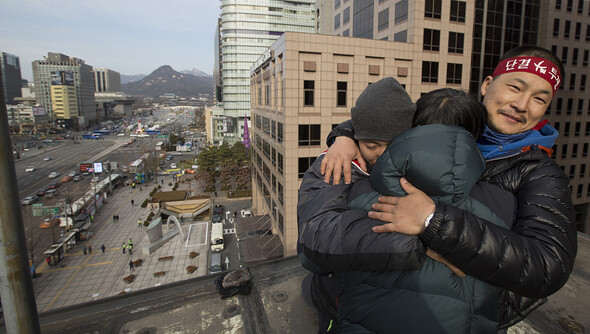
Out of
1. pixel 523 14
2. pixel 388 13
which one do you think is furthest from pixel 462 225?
pixel 523 14

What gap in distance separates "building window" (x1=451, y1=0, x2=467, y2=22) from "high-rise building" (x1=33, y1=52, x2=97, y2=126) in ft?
545

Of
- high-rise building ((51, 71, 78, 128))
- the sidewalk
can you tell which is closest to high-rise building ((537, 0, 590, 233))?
the sidewalk

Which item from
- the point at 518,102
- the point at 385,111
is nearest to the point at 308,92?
the point at 518,102

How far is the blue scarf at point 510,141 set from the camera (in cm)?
262

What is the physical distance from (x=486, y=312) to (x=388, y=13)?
28.1 metres

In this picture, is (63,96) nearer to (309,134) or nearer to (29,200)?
(29,200)

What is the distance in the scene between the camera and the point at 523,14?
98.5 ft

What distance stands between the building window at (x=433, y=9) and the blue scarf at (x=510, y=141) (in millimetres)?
24377

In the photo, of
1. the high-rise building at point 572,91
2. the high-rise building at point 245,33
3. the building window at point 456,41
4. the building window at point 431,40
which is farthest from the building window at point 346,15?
the high-rise building at point 245,33

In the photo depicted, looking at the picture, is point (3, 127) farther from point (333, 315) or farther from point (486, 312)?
point (486, 312)

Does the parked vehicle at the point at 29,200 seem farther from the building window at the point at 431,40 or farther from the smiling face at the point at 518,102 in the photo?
the smiling face at the point at 518,102

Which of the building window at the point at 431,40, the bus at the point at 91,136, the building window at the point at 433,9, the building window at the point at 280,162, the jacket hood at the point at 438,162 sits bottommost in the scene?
the bus at the point at 91,136

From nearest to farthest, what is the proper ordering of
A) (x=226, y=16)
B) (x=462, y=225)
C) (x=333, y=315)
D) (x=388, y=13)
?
(x=462, y=225), (x=333, y=315), (x=388, y=13), (x=226, y=16)

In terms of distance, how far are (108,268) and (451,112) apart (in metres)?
33.8
